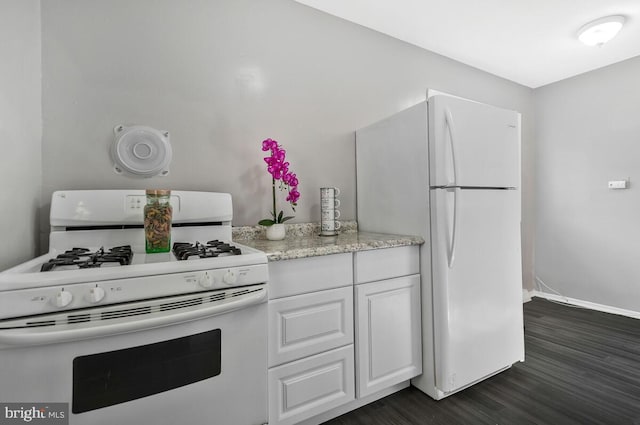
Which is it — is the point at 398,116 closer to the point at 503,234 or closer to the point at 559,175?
the point at 503,234

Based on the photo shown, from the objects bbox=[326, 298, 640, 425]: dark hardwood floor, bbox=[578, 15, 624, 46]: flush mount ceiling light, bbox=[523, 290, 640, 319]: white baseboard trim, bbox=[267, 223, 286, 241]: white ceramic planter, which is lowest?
bbox=[326, 298, 640, 425]: dark hardwood floor

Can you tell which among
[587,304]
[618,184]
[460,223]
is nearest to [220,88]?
[460,223]

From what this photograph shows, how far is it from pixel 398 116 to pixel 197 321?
1548 mm

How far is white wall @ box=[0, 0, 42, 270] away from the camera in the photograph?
1104 millimetres

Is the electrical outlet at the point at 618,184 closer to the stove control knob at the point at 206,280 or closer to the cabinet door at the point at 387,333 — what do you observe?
the cabinet door at the point at 387,333

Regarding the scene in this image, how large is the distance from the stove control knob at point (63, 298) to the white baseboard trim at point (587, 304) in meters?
4.12

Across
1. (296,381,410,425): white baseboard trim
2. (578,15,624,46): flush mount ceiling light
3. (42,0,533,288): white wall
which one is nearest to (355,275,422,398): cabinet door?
(296,381,410,425): white baseboard trim

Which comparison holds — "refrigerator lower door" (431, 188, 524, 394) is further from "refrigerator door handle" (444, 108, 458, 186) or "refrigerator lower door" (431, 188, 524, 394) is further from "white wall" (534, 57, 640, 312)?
"white wall" (534, 57, 640, 312)

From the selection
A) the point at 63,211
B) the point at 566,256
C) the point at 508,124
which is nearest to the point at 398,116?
the point at 508,124

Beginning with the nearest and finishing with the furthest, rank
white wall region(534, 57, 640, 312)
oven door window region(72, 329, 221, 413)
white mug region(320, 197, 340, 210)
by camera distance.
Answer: oven door window region(72, 329, 221, 413), white mug region(320, 197, 340, 210), white wall region(534, 57, 640, 312)

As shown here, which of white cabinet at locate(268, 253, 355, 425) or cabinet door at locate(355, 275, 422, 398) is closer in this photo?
white cabinet at locate(268, 253, 355, 425)

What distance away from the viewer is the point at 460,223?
5.53 feet

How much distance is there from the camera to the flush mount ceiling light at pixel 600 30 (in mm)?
2240

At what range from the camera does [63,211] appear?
4.38 ft
